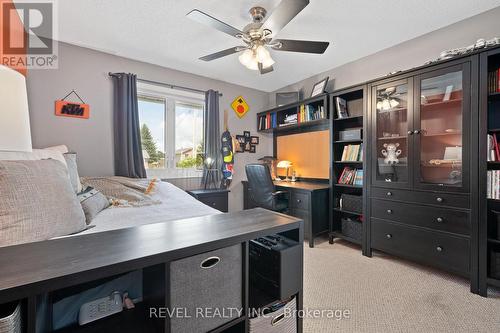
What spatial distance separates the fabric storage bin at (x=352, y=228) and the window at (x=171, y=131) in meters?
2.29

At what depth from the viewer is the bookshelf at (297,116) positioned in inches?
125

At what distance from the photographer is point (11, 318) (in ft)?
1.50

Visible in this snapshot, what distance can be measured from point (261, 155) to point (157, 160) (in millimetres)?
1896

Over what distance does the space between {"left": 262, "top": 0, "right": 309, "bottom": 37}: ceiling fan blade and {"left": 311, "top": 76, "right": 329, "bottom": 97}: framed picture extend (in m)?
1.56

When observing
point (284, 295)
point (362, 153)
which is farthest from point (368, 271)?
point (284, 295)

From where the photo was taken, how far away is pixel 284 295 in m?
0.98

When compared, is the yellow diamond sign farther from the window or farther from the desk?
the desk

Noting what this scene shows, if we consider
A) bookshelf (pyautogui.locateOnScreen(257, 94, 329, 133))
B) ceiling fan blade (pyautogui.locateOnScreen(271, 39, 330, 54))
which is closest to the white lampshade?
ceiling fan blade (pyautogui.locateOnScreen(271, 39, 330, 54))

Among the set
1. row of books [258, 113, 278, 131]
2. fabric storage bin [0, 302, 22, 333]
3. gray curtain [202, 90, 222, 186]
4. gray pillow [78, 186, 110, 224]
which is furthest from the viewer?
row of books [258, 113, 278, 131]

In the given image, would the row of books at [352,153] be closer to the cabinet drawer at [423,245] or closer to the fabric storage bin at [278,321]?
the cabinet drawer at [423,245]

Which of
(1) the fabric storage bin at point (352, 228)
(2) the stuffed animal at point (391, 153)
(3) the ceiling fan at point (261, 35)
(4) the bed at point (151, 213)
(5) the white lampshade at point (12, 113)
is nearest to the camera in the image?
(5) the white lampshade at point (12, 113)

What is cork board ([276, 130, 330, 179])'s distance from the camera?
335cm

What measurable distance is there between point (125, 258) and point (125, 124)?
2.63 metres

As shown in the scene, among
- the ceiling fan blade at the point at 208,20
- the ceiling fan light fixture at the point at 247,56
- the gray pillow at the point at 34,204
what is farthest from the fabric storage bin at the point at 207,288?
the ceiling fan light fixture at the point at 247,56
